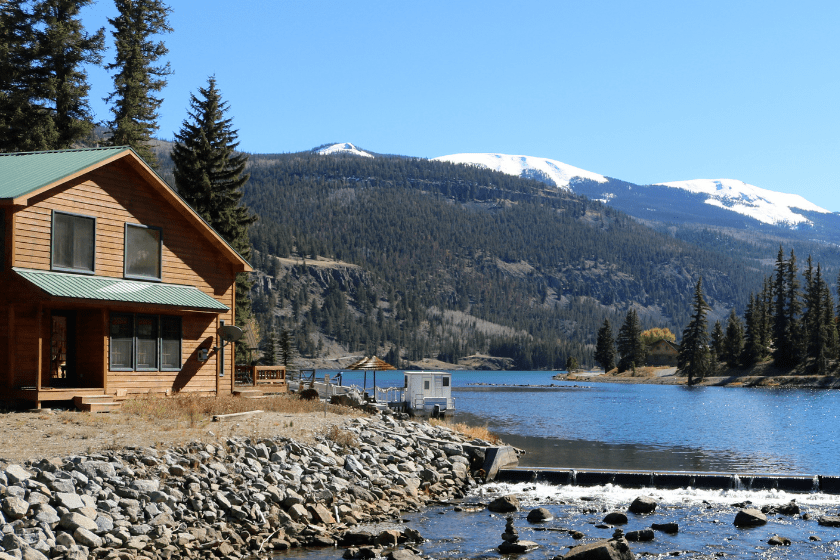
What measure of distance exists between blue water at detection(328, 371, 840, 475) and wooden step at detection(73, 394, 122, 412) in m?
17.4

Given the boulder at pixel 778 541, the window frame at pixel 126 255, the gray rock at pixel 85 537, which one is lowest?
the boulder at pixel 778 541

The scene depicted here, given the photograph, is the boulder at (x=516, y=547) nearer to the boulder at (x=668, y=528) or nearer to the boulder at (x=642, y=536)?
the boulder at (x=642, y=536)

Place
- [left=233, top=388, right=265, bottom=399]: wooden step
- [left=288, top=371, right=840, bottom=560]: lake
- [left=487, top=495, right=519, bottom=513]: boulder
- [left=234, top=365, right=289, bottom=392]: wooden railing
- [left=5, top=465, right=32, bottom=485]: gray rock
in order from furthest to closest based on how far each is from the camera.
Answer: [left=234, top=365, right=289, bottom=392]: wooden railing
[left=233, top=388, right=265, bottom=399]: wooden step
[left=487, top=495, right=519, bottom=513]: boulder
[left=288, top=371, right=840, bottom=560]: lake
[left=5, top=465, right=32, bottom=485]: gray rock

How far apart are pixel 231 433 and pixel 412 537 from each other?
673 cm

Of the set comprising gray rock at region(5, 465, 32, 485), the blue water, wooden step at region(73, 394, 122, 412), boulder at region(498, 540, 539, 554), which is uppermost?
wooden step at region(73, 394, 122, 412)

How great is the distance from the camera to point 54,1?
45.7m

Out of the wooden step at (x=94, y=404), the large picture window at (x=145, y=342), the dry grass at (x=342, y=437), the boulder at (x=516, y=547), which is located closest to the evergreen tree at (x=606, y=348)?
the large picture window at (x=145, y=342)

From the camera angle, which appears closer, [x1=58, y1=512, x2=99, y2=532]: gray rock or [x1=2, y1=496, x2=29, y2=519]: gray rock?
[x1=2, y1=496, x2=29, y2=519]: gray rock

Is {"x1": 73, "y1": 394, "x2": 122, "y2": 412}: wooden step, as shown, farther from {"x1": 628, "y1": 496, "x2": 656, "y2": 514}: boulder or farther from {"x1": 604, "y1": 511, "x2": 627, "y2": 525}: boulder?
{"x1": 628, "y1": 496, "x2": 656, "y2": 514}: boulder

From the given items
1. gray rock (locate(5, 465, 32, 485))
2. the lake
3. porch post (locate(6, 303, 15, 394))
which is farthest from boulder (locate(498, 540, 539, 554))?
porch post (locate(6, 303, 15, 394))

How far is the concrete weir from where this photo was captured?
27156mm

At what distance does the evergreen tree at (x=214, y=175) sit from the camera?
148 feet

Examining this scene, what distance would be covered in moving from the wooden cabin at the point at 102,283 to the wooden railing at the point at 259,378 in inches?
186

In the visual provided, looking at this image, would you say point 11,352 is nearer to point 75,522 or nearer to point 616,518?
point 75,522
